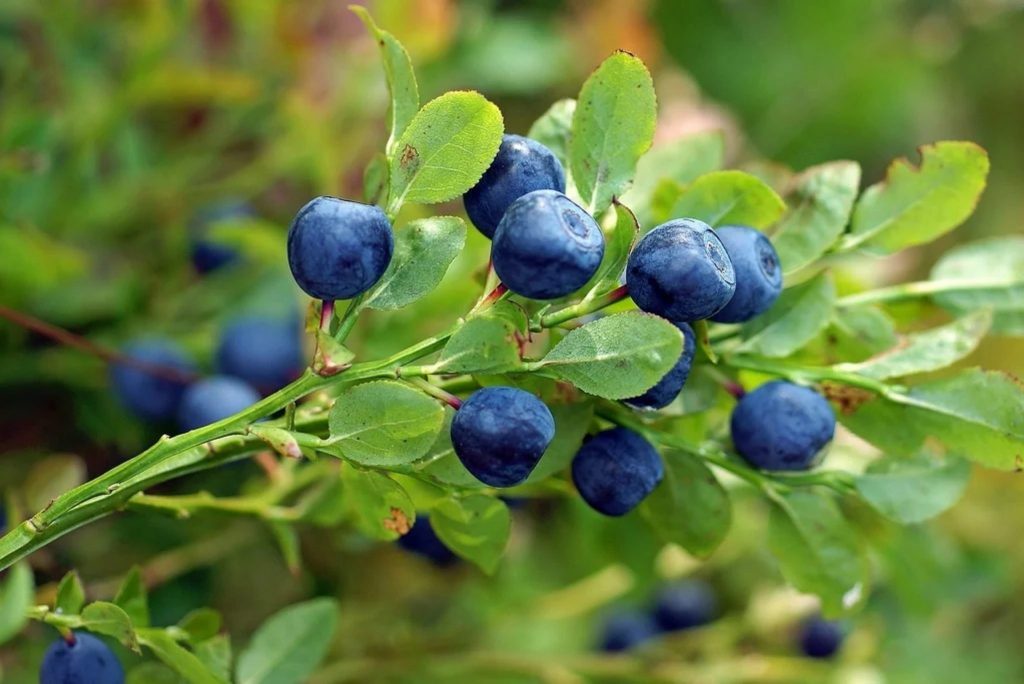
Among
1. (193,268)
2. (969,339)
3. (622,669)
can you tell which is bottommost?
(622,669)

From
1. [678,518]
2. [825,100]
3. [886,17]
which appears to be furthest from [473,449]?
[886,17]

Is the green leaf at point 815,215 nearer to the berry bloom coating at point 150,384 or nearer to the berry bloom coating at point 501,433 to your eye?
the berry bloom coating at point 501,433

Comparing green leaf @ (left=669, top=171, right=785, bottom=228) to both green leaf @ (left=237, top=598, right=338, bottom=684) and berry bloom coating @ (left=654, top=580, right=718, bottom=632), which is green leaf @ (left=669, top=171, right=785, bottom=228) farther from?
berry bloom coating @ (left=654, top=580, right=718, bottom=632)

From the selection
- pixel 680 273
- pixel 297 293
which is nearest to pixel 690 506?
pixel 680 273

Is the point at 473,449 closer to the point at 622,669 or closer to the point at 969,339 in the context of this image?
the point at 969,339

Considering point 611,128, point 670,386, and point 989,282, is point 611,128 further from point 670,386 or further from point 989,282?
point 989,282

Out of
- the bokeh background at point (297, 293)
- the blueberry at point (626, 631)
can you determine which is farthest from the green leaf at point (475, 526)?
the blueberry at point (626, 631)
